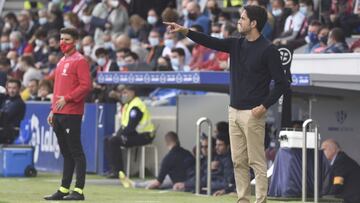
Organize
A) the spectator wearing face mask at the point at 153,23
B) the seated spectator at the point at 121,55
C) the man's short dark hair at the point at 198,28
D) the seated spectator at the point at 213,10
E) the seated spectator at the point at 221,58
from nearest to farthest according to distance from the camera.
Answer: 1. the seated spectator at the point at 221,58
2. the man's short dark hair at the point at 198,28
3. the seated spectator at the point at 121,55
4. the seated spectator at the point at 213,10
5. the spectator wearing face mask at the point at 153,23

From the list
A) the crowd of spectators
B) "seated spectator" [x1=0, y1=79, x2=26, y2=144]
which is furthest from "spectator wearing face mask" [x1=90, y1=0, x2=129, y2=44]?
"seated spectator" [x1=0, y1=79, x2=26, y2=144]

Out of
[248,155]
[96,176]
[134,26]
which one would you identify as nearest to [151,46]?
[134,26]

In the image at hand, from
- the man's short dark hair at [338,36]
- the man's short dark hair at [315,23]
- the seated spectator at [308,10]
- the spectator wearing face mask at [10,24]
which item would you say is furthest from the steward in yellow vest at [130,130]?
the spectator wearing face mask at [10,24]

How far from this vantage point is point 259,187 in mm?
11141

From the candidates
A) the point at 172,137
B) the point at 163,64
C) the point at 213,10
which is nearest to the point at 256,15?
the point at 172,137

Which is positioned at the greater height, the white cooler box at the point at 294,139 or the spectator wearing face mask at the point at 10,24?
the spectator wearing face mask at the point at 10,24

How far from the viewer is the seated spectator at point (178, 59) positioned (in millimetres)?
21047

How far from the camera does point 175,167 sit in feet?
57.4

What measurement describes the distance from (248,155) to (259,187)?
33cm

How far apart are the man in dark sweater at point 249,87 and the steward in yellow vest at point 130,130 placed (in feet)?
26.3

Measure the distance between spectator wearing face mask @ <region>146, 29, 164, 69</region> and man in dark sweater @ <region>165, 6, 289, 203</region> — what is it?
1009 cm

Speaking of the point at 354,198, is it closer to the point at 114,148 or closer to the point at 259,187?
the point at 259,187

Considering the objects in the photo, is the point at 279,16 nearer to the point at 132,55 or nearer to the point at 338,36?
the point at 132,55

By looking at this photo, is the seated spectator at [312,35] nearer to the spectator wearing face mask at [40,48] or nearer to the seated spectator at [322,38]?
the seated spectator at [322,38]
